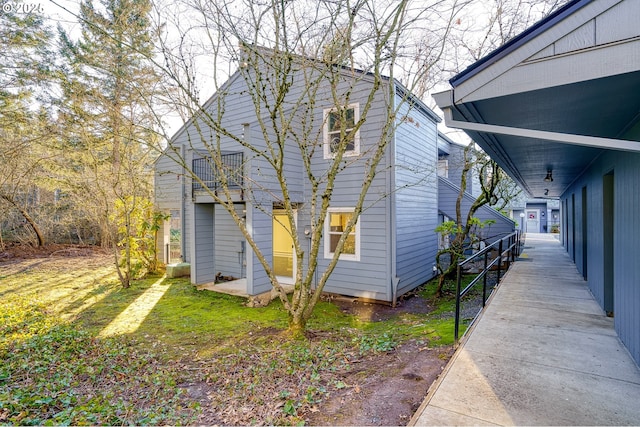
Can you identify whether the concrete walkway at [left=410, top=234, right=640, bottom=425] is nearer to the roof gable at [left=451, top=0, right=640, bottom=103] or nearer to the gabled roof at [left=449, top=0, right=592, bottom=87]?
the roof gable at [left=451, top=0, right=640, bottom=103]

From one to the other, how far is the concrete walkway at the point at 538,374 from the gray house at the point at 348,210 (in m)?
3.11

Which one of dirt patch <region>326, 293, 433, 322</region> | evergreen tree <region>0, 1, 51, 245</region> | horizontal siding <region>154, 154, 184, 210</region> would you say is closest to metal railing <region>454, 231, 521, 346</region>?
dirt patch <region>326, 293, 433, 322</region>

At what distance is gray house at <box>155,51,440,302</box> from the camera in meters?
7.50

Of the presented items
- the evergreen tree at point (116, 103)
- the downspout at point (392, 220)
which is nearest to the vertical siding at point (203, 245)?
the evergreen tree at point (116, 103)

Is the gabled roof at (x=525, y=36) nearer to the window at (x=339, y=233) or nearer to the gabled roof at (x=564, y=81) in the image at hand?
the gabled roof at (x=564, y=81)

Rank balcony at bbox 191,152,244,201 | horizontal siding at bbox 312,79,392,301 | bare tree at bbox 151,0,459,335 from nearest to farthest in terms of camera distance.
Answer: bare tree at bbox 151,0,459,335
horizontal siding at bbox 312,79,392,301
balcony at bbox 191,152,244,201

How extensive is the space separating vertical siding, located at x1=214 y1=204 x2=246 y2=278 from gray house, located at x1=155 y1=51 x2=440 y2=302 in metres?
0.03

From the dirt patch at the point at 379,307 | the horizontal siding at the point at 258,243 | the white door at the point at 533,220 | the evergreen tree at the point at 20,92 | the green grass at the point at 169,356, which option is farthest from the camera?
the white door at the point at 533,220

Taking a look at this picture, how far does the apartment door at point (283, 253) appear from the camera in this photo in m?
9.24

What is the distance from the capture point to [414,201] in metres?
8.88

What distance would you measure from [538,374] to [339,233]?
5.44 meters

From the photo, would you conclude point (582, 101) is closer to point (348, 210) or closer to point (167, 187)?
A: point (348, 210)

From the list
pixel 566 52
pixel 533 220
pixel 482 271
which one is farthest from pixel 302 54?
pixel 533 220

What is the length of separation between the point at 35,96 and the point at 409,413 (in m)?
15.4
